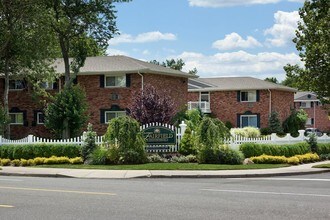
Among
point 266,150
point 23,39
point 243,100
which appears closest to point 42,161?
point 266,150

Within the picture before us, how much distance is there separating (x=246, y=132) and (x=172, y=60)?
79970 mm

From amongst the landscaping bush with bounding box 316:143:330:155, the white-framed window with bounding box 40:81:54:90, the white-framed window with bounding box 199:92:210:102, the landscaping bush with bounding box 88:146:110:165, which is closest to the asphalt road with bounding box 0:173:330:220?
the landscaping bush with bounding box 88:146:110:165

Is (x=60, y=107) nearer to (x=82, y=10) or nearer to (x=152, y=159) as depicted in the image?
(x=82, y=10)

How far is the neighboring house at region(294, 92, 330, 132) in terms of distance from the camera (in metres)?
84.2

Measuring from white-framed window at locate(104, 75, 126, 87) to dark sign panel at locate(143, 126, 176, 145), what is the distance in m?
17.3

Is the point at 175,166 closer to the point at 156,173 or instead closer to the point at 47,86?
the point at 156,173

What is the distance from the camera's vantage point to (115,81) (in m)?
46.8

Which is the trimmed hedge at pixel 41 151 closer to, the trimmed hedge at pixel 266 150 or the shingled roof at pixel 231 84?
the trimmed hedge at pixel 266 150

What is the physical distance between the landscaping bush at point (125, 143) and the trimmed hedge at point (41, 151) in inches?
92.1

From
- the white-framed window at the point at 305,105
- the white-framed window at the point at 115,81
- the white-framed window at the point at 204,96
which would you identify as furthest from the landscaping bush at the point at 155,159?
the white-framed window at the point at 305,105

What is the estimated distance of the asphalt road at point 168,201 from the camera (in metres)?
11.2

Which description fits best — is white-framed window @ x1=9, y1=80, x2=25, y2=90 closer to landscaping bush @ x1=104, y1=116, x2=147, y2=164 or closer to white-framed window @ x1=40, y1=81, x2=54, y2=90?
white-framed window @ x1=40, y1=81, x2=54, y2=90

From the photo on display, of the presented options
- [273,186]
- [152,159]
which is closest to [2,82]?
[152,159]

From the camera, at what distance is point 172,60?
11769cm
